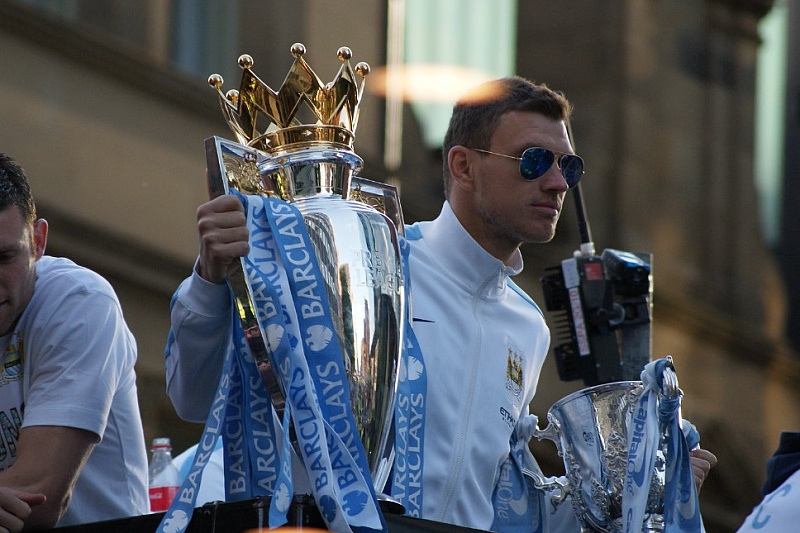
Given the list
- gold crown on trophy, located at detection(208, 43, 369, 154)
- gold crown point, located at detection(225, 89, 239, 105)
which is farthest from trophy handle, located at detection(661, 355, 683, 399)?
gold crown point, located at detection(225, 89, 239, 105)

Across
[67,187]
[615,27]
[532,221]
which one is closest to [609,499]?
[532,221]

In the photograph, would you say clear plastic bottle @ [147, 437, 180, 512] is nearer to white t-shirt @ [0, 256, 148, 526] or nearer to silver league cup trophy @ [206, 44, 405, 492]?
white t-shirt @ [0, 256, 148, 526]

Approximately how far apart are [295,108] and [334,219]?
1.13ft

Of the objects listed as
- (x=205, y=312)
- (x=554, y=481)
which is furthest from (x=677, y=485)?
(x=205, y=312)

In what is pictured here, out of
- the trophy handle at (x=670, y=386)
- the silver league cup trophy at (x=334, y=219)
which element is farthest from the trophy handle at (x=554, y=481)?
the silver league cup trophy at (x=334, y=219)

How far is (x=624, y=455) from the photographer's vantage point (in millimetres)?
3867

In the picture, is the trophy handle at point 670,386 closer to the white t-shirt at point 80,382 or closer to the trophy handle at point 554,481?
the trophy handle at point 554,481

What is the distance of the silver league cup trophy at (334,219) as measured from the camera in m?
3.49

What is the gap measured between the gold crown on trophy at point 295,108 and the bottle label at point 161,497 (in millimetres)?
1727

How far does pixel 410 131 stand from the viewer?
47.2 ft

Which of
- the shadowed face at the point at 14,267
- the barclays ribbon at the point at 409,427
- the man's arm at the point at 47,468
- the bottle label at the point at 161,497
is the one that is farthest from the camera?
the bottle label at the point at 161,497

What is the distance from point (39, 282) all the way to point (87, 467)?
0.46 metres

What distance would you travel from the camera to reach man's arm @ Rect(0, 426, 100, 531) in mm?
3711

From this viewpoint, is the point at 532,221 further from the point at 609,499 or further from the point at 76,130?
the point at 76,130
